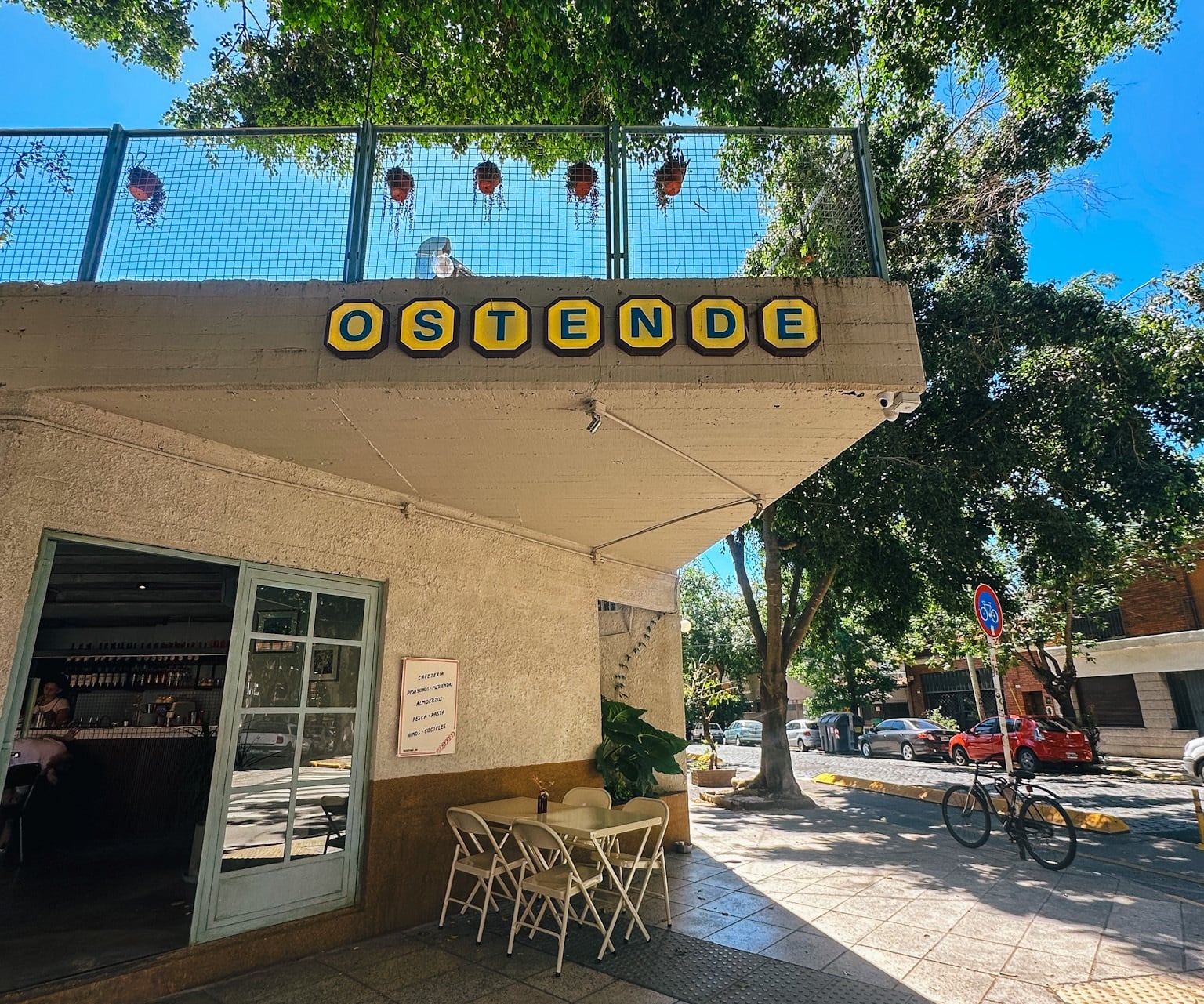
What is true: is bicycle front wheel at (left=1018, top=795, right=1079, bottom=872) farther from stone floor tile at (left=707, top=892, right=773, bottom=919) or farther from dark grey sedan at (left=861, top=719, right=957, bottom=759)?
dark grey sedan at (left=861, top=719, right=957, bottom=759)

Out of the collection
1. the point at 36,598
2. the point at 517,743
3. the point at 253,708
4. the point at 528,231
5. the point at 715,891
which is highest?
the point at 528,231

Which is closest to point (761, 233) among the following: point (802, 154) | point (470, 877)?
point (802, 154)

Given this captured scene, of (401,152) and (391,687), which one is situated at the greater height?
(401,152)

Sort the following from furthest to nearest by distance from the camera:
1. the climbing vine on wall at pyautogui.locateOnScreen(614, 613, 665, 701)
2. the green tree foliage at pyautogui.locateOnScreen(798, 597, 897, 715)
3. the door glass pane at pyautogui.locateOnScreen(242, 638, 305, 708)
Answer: the green tree foliage at pyautogui.locateOnScreen(798, 597, 897, 715)
the climbing vine on wall at pyautogui.locateOnScreen(614, 613, 665, 701)
the door glass pane at pyautogui.locateOnScreen(242, 638, 305, 708)

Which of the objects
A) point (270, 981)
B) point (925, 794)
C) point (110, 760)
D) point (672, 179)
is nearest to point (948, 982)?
point (270, 981)

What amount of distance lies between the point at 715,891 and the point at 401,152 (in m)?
6.08

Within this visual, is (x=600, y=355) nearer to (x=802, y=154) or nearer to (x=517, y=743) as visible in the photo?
(x=802, y=154)

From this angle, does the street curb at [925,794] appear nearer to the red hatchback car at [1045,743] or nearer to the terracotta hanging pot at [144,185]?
the red hatchback car at [1045,743]

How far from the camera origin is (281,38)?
319 inches

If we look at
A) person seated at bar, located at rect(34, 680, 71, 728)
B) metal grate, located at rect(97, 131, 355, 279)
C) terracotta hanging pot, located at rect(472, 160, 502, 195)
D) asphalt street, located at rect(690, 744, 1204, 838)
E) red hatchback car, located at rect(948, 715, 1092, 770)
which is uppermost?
terracotta hanging pot, located at rect(472, 160, 502, 195)

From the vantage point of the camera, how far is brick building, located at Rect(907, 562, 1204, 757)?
56.3 feet

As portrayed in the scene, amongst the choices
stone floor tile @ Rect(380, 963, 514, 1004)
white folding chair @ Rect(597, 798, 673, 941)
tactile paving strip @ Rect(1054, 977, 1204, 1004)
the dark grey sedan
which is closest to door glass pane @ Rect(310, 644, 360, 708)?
stone floor tile @ Rect(380, 963, 514, 1004)

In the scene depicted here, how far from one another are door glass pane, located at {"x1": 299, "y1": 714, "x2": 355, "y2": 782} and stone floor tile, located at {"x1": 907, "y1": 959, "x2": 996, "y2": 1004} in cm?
362

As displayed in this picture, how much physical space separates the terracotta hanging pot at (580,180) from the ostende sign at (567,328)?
918mm
